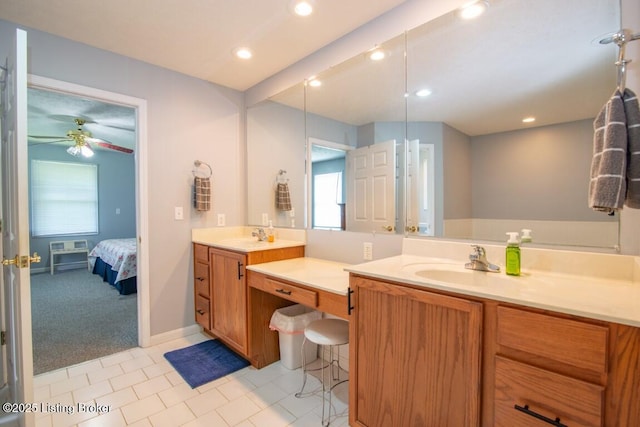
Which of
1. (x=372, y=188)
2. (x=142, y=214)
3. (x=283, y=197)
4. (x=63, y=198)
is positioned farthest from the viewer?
(x=63, y=198)

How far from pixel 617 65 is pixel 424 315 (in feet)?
4.05

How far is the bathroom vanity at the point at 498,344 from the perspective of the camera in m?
0.81

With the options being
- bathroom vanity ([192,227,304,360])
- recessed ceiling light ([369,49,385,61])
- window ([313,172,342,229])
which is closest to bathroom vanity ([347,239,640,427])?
window ([313,172,342,229])

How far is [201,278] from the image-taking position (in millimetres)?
2672

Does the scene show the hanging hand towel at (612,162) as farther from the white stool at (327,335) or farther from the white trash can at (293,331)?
the white trash can at (293,331)

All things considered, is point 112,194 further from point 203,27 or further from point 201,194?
point 203,27

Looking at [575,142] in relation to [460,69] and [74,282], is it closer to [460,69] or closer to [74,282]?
[460,69]

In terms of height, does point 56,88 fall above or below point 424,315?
above

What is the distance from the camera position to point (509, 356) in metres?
0.97

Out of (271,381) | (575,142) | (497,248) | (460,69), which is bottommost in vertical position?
(271,381)

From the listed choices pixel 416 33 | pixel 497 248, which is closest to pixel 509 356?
pixel 497 248

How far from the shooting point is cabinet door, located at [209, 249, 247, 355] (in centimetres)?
215

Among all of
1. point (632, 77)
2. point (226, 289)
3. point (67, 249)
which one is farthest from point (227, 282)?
point (67, 249)

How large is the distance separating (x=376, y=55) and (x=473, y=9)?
609 mm
